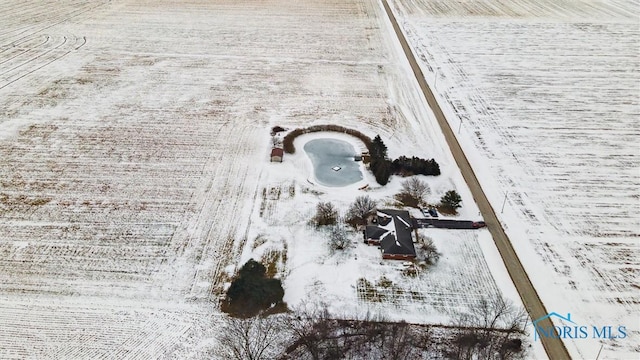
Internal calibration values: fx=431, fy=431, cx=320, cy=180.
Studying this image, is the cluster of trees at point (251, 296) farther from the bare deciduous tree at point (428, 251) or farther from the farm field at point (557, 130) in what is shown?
the farm field at point (557, 130)

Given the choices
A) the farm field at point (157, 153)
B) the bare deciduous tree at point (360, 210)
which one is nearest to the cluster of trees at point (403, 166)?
the farm field at point (157, 153)

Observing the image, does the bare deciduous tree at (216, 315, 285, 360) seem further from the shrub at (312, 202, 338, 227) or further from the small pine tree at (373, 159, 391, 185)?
the small pine tree at (373, 159, 391, 185)

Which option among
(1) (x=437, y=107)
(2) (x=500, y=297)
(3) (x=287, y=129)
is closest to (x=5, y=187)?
(3) (x=287, y=129)

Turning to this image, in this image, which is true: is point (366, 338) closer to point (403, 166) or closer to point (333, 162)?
point (403, 166)

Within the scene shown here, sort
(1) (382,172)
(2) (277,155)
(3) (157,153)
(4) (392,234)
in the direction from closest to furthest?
(4) (392,234) < (1) (382,172) < (2) (277,155) < (3) (157,153)

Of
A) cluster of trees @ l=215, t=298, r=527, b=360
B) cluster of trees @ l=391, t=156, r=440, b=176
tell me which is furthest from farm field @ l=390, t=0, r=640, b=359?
cluster of trees @ l=215, t=298, r=527, b=360

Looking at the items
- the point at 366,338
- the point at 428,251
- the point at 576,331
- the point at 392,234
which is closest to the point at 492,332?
the point at 576,331
